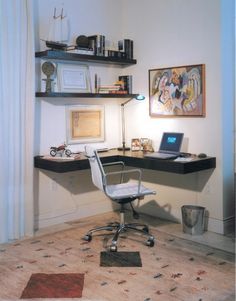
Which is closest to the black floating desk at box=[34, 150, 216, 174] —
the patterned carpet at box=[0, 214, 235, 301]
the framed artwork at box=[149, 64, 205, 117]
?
the framed artwork at box=[149, 64, 205, 117]

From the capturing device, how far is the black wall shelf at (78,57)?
13.0 feet

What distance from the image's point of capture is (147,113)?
4.68 metres

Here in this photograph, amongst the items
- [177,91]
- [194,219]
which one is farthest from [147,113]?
[194,219]

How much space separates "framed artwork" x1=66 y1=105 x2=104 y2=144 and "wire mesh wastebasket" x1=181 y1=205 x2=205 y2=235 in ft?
4.63

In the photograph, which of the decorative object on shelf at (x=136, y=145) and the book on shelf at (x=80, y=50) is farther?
the decorative object on shelf at (x=136, y=145)

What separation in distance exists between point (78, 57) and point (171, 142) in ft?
4.50

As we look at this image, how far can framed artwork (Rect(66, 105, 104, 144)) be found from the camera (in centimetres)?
444

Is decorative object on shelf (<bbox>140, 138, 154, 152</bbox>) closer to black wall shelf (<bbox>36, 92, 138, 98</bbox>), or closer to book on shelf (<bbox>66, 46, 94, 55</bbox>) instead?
black wall shelf (<bbox>36, 92, 138, 98</bbox>)

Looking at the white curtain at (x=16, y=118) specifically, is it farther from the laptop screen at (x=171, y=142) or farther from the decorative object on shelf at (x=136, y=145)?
the laptop screen at (x=171, y=142)

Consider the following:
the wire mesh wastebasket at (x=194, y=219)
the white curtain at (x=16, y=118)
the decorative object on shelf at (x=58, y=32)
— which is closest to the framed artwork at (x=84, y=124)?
the white curtain at (x=16, y=118)

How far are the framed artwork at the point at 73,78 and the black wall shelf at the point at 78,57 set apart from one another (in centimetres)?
11

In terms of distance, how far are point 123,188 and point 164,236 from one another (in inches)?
26.6

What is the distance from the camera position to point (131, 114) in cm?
488

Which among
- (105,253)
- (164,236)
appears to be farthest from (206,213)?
(105,253)
